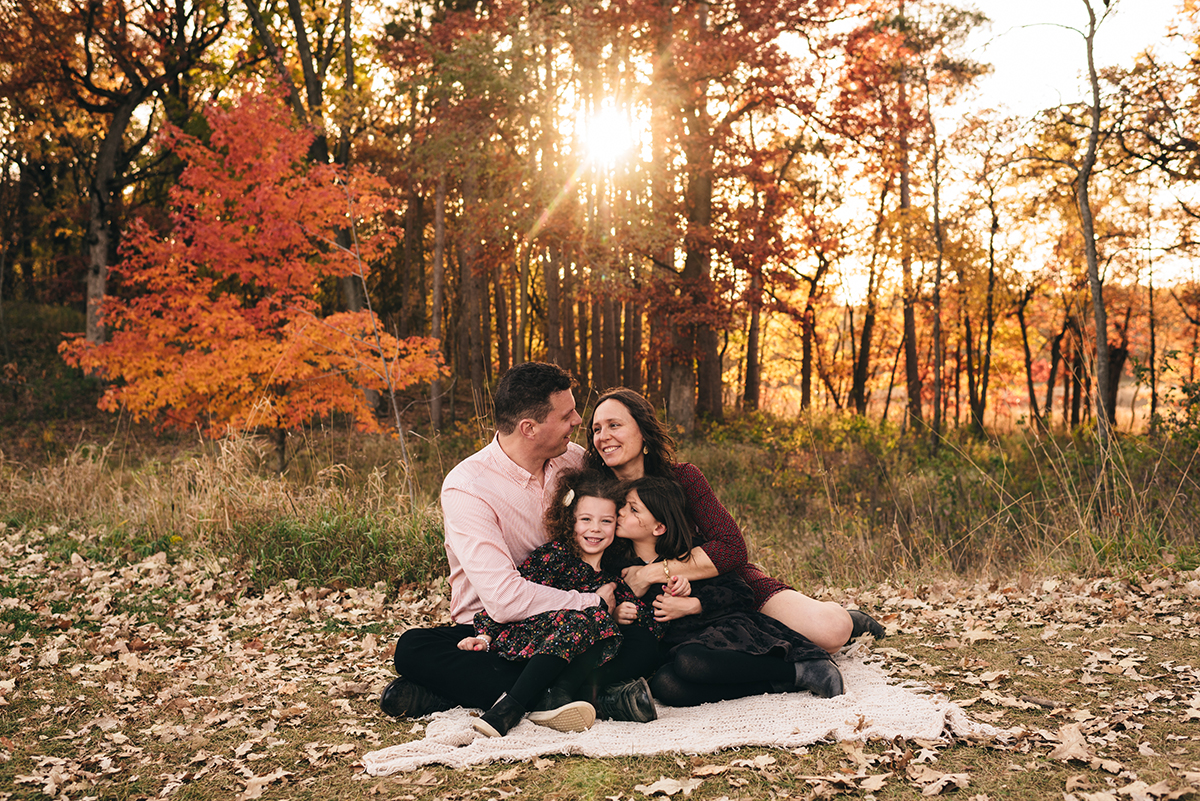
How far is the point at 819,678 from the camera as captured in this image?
12.0ft

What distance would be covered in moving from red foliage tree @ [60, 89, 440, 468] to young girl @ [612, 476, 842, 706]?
650 centimetres

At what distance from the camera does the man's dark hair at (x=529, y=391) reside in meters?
3.85

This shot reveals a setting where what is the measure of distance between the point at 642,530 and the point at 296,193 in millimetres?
8269

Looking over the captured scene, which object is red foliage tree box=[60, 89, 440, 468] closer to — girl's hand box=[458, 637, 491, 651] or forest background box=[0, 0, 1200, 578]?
forest background box=[0, 0, 1200, 578]

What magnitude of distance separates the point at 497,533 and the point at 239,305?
817 centimetres

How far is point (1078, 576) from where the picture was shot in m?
5.77

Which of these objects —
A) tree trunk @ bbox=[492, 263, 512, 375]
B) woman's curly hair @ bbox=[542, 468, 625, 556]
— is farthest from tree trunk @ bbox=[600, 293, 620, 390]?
woman's curly hair @ bbox=[542, 468, 625, 556]

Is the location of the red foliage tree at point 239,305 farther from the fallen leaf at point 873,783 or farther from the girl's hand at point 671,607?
the fallen leaf at point 873,783

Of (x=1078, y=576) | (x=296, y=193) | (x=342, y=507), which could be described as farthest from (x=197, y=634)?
(x=296, y=193)

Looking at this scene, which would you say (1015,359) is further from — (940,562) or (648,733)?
(648,733)

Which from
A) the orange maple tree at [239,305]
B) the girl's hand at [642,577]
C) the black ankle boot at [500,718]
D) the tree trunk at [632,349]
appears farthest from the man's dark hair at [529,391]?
the tree trunk at [632,349]

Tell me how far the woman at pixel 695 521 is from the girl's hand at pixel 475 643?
0.68 metres

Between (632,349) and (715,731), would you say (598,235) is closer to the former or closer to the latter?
(632,349)

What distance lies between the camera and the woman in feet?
12.5
